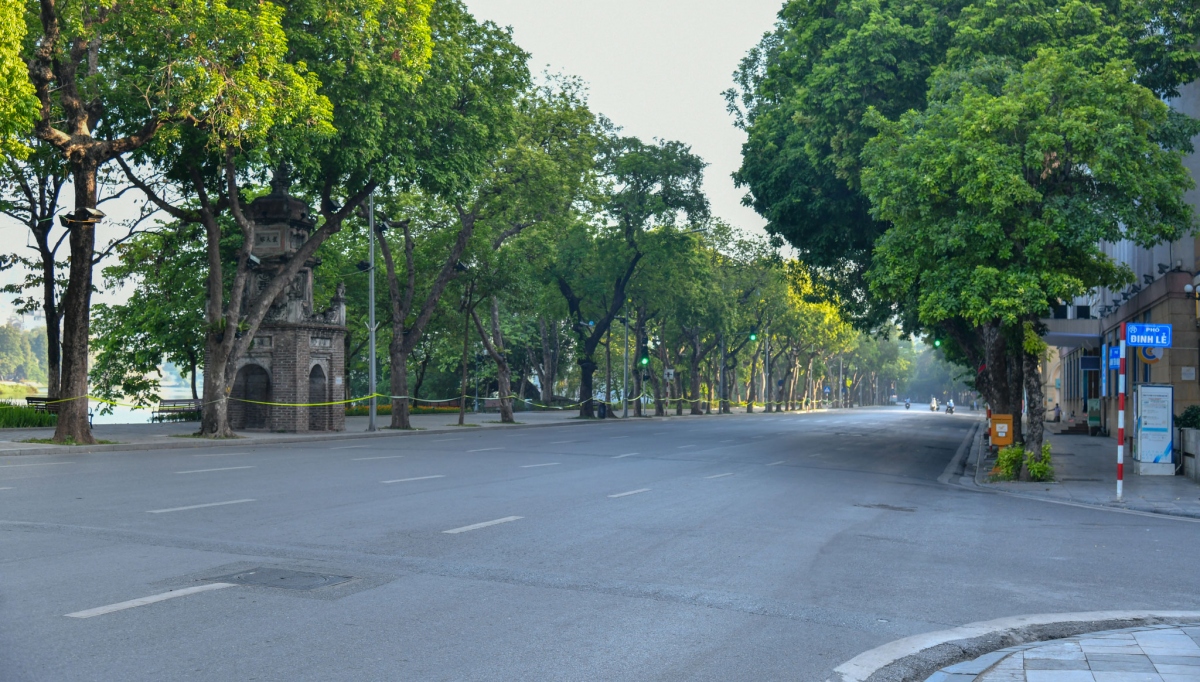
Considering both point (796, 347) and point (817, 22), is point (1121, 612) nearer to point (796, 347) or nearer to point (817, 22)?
point (817, 22)

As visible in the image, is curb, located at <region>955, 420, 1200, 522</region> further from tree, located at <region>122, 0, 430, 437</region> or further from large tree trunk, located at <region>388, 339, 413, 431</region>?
large tree trunk, located at <region>388, 339, 413, 431</region>

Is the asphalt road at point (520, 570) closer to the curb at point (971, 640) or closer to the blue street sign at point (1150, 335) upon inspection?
the curb at point (971, 640)

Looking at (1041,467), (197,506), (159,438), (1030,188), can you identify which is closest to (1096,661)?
(197,506)

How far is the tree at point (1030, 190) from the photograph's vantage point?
60.2ft

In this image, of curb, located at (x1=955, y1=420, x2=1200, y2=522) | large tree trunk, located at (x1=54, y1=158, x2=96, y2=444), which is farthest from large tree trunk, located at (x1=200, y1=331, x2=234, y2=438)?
curb, located at (x1=955, y1=420, x2=1200, y2=522)

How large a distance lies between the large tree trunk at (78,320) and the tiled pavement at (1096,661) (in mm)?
22607

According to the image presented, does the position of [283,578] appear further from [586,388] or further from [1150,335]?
[586,388]

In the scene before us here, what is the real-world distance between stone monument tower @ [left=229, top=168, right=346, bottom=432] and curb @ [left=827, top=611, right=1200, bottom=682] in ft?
96.1

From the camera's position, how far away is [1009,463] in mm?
20250

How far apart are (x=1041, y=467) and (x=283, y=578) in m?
16.6

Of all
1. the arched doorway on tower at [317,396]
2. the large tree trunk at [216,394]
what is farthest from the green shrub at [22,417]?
the arched doorway on tower at [317,396]

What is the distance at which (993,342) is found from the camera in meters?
26.1

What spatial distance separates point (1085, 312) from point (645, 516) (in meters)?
38.5

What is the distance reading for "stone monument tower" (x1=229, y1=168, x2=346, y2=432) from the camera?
110ft
